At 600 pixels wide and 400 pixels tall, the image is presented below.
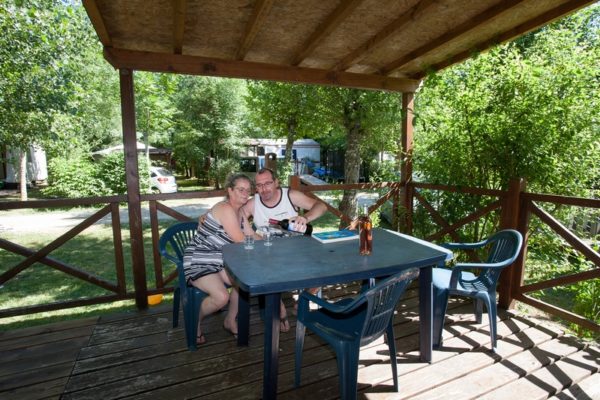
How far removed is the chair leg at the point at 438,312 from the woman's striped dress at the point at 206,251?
1.49 metres

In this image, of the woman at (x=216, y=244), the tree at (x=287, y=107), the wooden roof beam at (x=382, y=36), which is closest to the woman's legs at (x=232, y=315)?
the woman at (x=216, y=244)

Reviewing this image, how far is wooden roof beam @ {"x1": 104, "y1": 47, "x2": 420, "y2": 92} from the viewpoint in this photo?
9.32 ft

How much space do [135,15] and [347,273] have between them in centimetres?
222

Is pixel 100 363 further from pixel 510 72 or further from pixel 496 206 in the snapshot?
pixel 510 72

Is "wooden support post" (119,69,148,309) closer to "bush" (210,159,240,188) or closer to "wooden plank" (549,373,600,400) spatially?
"wooden plank" (549,373,600,400)

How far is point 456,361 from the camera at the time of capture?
2.25 meters

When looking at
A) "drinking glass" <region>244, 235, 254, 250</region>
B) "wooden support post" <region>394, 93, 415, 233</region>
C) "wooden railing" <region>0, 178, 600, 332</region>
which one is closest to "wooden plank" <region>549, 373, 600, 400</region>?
"wooden railing" <region>0, 178, 600, 332</region>

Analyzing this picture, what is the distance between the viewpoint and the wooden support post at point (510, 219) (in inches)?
116

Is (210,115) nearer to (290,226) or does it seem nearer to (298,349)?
(290,226)

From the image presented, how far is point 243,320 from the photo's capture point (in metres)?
2.38

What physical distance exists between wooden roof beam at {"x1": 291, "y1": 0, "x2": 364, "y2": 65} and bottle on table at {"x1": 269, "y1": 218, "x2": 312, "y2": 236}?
1459 millimetres

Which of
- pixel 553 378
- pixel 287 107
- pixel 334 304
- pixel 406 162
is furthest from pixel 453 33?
pixel 287 107

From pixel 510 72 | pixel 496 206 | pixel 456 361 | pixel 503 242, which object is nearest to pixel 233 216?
pixel 456 361

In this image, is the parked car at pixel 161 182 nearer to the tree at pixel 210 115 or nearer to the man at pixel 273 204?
the tree at pixel 210 115
